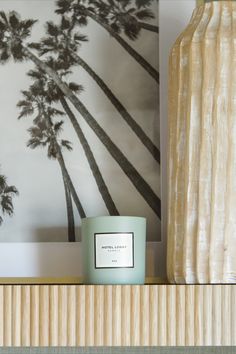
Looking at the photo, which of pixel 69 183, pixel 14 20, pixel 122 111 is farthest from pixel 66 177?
pixel 14 20

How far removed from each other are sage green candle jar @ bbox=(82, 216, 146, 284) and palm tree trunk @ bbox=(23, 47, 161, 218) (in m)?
0.10

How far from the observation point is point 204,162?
0.73m

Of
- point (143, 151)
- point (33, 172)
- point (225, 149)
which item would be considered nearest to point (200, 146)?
point (225, 149)

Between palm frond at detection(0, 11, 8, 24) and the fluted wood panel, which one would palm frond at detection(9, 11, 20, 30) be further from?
the fluted wood panel

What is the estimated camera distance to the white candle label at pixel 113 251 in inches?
28.6

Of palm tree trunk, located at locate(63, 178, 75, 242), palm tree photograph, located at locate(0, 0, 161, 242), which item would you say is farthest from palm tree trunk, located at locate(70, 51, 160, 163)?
palm tree trunk, located at locate(63, 178, 75, 242)

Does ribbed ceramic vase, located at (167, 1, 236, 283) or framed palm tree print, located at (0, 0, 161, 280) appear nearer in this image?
ribbed ceramic vase, located at (167, 1, 236, 283)

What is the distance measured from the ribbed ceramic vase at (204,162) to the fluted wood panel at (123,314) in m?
0.03

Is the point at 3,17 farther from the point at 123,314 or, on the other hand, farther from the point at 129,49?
the point at 123,314

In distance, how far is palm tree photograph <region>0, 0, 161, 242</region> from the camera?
0.84 meters

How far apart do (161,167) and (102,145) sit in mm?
80

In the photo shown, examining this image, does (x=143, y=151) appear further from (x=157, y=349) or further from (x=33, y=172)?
(x=157, y=349)

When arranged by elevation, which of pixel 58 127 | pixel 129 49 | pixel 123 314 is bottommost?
pixel 123 314

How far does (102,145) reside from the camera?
0.85 metres
